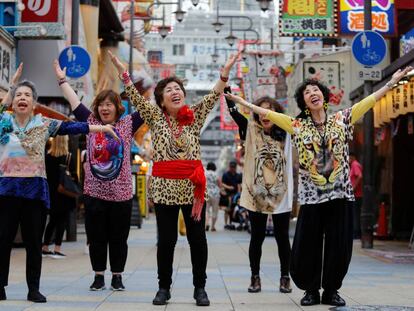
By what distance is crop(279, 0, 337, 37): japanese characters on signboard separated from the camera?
16.5 metres

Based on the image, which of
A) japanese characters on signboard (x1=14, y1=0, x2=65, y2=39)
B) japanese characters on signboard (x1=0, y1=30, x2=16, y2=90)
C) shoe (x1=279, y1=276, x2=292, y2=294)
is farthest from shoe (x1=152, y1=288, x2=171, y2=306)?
japanese characters on signboard (x1=14, y1=0, x2=65, y2=39)

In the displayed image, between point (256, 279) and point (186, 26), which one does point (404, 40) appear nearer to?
point (256, 279)

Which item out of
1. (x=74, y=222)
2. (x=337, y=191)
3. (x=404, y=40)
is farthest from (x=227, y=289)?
(x=404, y=40)

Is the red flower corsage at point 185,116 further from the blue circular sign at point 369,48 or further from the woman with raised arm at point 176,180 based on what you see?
the blue circular sign at point 369,48

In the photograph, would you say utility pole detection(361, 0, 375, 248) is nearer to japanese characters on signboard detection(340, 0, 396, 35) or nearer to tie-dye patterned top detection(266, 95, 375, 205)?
japanese characters on signboard detection(340, 0, 396, 35)

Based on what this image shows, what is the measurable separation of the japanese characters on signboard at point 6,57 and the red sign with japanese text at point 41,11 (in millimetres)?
549

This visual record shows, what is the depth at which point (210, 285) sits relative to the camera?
8.05 metres

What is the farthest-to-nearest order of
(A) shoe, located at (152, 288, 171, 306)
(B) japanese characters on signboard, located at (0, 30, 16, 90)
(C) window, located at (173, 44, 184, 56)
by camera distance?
1. (C) window, located at (173, 44, 184, 56)
2. (B) japanese characters on signboard, located at (0, 30, 16, 90)
3. (A) shoe, located at (152, 288, 171, 306)

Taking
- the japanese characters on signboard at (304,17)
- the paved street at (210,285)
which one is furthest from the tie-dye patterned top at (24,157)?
the japanese characters on signboard at (304,17)

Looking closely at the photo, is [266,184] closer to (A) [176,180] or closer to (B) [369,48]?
(A) [176,180]

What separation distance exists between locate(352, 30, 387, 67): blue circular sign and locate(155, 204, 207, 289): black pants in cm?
749

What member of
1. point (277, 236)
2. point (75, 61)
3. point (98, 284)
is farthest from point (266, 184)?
point (75, 61)

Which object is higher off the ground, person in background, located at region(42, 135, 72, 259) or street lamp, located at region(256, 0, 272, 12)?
street lamp, located at region(256, 0, 272, 12)

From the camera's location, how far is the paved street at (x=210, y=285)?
6.42 m
